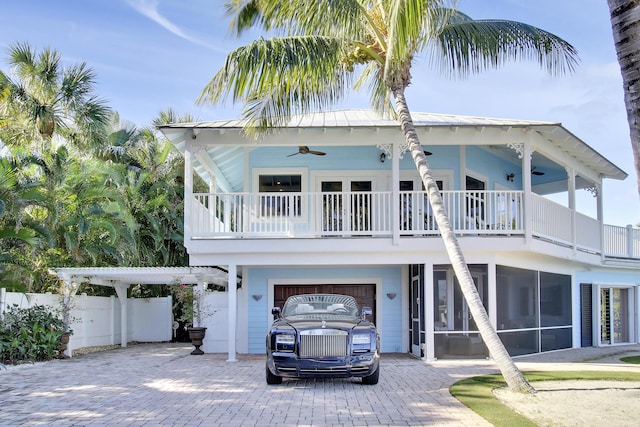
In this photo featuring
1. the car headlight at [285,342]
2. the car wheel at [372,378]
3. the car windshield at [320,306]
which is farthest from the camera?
the car windshield at [320,306]

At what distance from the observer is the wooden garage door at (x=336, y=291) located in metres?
17.6

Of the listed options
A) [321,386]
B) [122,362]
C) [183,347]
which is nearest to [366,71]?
[321,386]

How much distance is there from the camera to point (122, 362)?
15.1m

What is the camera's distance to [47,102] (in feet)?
65.0

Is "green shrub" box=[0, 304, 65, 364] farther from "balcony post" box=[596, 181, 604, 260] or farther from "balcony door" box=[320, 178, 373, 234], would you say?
"balcony post" box=[596, 181, 604, 260]

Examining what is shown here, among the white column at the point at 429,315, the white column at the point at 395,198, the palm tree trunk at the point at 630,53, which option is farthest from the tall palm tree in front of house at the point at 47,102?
the palm tree trunk at the point at 630,53

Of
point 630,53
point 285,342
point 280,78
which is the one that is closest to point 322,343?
point 285,342

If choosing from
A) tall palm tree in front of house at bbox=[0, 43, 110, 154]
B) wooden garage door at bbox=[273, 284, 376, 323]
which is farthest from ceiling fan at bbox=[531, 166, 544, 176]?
tall palm tree in front of house at bbox=[0, 43, 110, 154]

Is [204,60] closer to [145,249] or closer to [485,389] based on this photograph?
[145,249]

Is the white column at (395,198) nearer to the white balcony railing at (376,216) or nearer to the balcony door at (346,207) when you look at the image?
the white balcony railing at (376,216)

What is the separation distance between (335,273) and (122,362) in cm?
585

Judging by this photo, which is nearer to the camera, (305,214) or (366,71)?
(366,71)

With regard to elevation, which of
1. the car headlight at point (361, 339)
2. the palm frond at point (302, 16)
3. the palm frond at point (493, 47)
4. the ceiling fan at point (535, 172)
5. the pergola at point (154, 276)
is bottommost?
the car headlight at point (361, 339)

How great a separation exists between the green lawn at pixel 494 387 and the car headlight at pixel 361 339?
1542 millimetres
